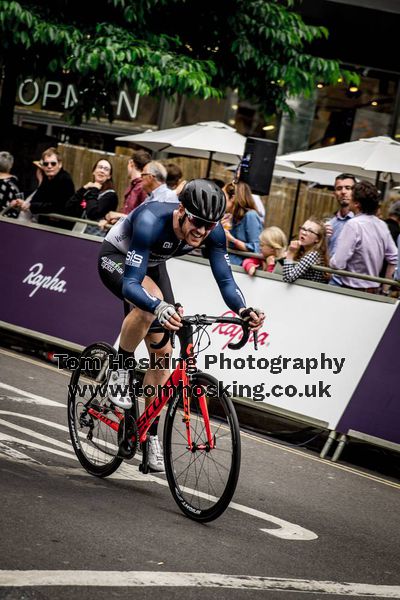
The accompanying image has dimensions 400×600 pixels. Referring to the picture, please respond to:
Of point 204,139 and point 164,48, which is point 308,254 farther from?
point 164,48

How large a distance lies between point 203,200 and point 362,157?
7.49 metres

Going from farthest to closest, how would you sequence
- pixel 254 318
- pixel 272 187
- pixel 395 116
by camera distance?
pixel 395 116 < pixel 272 187 < pixel 254 318

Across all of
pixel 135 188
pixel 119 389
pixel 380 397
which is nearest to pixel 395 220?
pixel 135 188

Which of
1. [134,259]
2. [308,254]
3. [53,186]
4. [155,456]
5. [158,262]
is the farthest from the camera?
[53,186]

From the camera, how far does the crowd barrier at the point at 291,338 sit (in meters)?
9.16

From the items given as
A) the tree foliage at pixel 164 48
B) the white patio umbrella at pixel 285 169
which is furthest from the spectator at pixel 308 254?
the tree foliage at pixel 164 48

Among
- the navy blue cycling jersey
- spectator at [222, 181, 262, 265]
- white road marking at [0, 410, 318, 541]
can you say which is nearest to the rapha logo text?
spectator at [222, 181, 262, 265]

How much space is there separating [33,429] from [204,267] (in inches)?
133

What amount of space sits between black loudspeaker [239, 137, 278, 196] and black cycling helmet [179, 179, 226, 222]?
264 inches

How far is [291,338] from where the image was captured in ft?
32.2

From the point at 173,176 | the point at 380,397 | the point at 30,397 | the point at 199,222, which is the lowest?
the point at 30,397

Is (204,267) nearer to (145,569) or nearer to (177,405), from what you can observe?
(177,405)

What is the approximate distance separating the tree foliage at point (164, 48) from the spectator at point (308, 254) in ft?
20.4

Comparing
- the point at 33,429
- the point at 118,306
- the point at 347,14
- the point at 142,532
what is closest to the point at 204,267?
the point at 118,306
